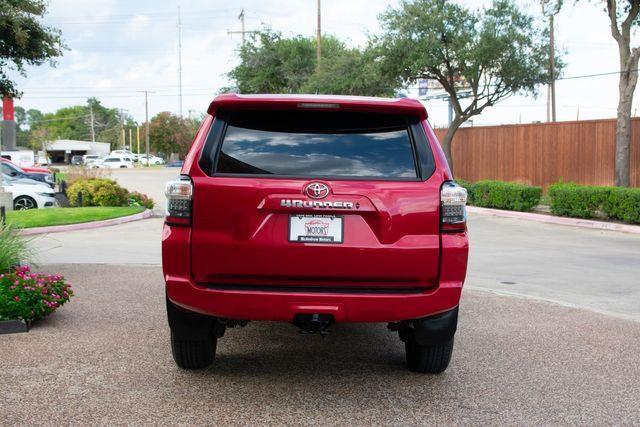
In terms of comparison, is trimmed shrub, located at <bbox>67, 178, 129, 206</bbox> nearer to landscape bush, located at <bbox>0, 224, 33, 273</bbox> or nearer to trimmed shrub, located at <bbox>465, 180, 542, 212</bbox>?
trimmed shrub, located at <bbox>465, 180, 542, 212</bbox>

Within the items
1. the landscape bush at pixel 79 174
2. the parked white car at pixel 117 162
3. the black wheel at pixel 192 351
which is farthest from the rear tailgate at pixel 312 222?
the parked white car at pixel 117 162

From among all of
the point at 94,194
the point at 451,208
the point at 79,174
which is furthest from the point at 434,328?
the point at 79,174

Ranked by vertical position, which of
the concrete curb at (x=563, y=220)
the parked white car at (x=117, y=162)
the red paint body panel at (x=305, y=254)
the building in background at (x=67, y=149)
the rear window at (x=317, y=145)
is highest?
the building in background at (x=67, y=149)

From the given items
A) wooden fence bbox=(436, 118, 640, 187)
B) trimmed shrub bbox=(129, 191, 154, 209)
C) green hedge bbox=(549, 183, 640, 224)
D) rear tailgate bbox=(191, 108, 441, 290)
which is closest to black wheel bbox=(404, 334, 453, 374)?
rear tailgate bbox=(191, 108, 441, 290)

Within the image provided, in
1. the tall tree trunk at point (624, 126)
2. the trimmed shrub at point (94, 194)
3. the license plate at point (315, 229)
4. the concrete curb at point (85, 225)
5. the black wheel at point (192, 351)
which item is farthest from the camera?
the trimmed shrub at point (94, 194)

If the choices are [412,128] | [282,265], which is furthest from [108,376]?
[412,128]

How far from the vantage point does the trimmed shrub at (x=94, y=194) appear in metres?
20.8

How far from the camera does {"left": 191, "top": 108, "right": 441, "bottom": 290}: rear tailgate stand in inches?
166

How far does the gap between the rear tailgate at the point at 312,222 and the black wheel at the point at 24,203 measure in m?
17.0

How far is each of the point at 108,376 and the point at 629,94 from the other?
1830 centimetres

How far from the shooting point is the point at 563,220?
17.7 meters

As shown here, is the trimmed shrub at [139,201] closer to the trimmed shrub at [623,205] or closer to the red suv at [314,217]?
→ the trimmed shrub at [623,205]

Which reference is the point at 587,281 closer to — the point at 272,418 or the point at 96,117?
the point at 272,418

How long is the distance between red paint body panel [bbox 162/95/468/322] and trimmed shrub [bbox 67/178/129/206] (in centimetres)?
1746
